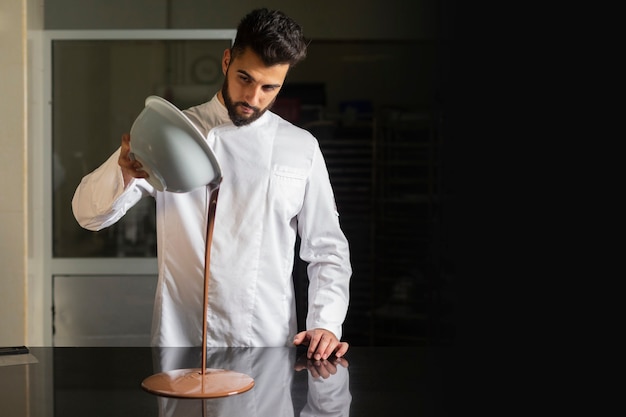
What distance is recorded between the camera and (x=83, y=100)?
3.01 meters

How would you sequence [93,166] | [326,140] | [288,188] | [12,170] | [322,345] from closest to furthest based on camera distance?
1. [322,345]
2. [288,188]
3. [12,170]
4. [93,166]
5. [326,140]

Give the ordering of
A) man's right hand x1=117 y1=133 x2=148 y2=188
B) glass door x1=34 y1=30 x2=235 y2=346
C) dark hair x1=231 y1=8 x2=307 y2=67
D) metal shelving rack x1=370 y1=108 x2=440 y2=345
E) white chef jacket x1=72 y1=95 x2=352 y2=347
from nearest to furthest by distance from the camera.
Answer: man's right hand x1=117 y1=133 x2=148 y2=188, dark hair x1=231 y1=8 x2=307 y2=67, white chef jacket x1=72 y1=95 x2=352 y2=347, glass door x1=34 y1=30 x2=235 y2=346, metal shelving rack x1=370 y1=108 x2=440 y2=345

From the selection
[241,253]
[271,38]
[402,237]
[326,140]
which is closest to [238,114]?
[271,38]

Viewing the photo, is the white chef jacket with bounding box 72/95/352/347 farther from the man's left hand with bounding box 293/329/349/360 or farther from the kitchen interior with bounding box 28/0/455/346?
the kitchen interior with bounding box 28/0/455/346

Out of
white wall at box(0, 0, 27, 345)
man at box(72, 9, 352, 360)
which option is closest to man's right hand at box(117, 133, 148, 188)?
man at box(72, 9, 352, 360)

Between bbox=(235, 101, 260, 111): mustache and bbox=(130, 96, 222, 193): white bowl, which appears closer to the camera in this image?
bbox=(130, 96, 222, 193): white bowl

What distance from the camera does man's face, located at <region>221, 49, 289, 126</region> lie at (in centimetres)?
166

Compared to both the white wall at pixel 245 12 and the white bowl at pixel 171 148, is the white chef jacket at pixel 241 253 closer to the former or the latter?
the white bowl at pixel 171 148

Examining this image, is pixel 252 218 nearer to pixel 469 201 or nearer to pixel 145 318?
pixel 145 318

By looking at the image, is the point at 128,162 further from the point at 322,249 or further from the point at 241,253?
the point at 322,249

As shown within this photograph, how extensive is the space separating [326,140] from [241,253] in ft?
9.09

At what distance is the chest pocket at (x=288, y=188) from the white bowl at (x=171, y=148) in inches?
20.8

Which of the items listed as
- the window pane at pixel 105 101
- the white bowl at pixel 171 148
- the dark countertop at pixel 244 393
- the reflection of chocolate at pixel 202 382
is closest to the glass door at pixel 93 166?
the window pane at pixel 105 101

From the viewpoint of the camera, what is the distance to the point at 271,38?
164 centimetres
